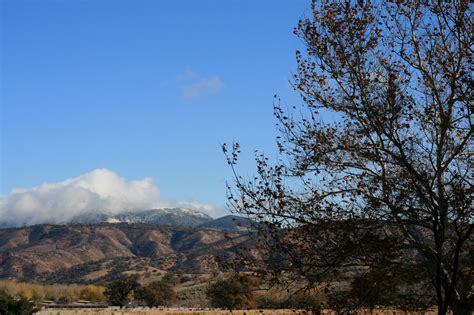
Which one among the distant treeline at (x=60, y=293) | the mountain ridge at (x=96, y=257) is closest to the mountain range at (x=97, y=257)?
the mountain ridge at (x=96, y=257)

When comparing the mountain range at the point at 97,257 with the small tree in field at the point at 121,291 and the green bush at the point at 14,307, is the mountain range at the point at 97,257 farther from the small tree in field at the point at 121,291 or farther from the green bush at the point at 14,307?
the green bush at the point at 14,307

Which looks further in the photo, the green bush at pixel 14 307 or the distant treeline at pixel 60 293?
the distant treeline at pixel 60 293

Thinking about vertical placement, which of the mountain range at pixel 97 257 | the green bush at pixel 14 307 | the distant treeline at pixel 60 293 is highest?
the mountain range at pixel 97 257

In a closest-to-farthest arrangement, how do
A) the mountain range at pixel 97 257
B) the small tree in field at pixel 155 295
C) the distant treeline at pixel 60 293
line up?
the small tree in field at pixel 155 295 → the distant treeline at pixel 60 293 → the mountain range at pixel 97 257

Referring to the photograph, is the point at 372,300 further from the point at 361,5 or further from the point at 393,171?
the point at 361,5

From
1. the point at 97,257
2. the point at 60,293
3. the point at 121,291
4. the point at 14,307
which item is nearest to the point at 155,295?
the point at 121,291

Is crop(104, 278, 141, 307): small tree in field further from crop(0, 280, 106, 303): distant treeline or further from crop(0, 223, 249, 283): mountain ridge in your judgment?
crop(0, 223, 249, 283): mountain ridge

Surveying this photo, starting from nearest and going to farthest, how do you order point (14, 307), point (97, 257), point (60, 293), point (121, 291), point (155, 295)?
point (14, 307) → point (155, 295) → point (121, 291) → point (60, 293) → point (97, 257)

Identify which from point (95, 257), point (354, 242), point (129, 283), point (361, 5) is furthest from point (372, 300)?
point (95, 257)

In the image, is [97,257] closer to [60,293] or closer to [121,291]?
[60,293]

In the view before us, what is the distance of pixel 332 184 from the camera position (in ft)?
40.1

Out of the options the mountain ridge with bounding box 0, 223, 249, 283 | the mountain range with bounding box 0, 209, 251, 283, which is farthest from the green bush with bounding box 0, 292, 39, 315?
the mountain ridge with bounding box 0, 223, 249, 283

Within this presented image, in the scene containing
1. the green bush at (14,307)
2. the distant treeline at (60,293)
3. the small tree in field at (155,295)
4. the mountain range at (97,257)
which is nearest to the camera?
the green bush at (14,307)

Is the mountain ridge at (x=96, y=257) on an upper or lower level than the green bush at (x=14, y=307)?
upper
